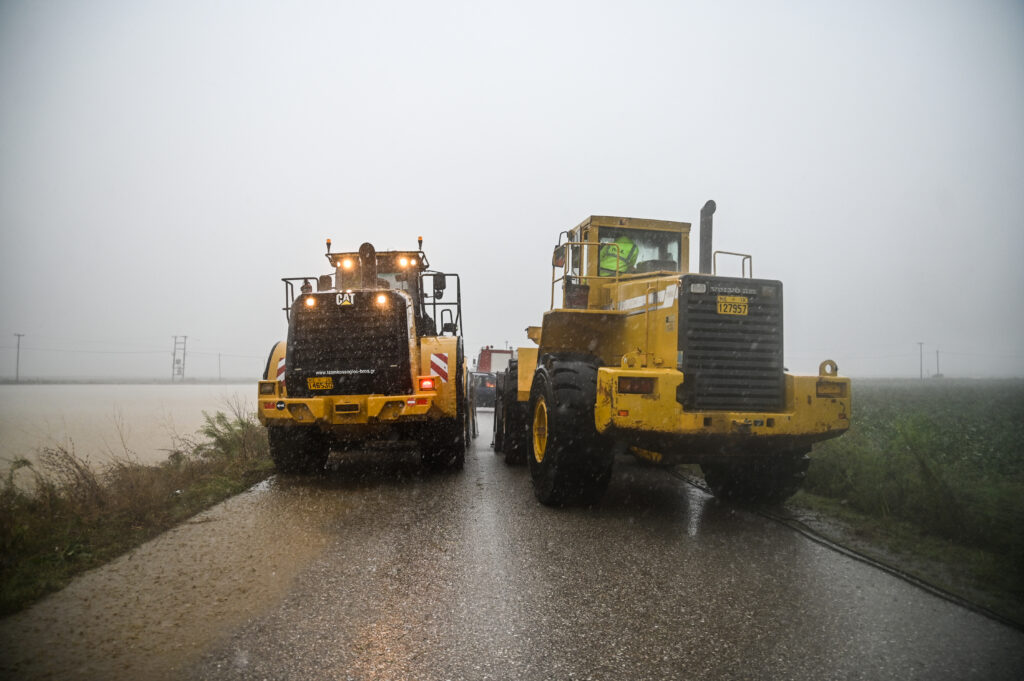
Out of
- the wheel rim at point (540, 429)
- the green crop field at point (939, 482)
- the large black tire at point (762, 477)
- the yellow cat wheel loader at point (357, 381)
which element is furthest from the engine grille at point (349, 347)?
the green crop field at point (939, 482)

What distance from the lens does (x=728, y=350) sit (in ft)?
20.2

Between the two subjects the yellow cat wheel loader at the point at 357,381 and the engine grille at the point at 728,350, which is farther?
the yellow cat wheel loader at the point at 357,381

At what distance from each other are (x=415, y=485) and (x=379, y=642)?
486 centimetres

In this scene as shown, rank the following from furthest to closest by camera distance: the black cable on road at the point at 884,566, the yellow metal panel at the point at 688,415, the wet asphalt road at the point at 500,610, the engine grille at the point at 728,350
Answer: the engine grille at the point at 728,350 → the yellow metal panel at the point at 688,415 → the black cable on road at the point at 884,566 → the wet asphalt road at the point at 500,610

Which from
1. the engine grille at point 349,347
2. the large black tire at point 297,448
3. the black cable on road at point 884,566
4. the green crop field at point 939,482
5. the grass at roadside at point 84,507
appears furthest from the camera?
the large black tire at point 297,448

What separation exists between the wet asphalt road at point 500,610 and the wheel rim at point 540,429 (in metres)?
1.21

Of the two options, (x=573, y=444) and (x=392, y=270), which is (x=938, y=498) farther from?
(x=392, y=270)

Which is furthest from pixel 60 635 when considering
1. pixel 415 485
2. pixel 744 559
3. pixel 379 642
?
pixel 415 485

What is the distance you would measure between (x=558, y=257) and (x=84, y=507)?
5615mm

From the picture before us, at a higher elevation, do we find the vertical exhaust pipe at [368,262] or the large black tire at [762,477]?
the vertical exhaust pipe at [368,262]

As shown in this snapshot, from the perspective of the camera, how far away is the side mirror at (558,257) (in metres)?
8.12

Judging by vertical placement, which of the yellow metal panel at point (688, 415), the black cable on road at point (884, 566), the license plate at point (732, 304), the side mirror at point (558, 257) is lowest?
the black cable on road at point (884, 566)

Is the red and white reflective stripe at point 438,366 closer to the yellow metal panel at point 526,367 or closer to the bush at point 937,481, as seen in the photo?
the yellow metal panel at point 526,367

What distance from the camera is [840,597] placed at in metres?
3.96
